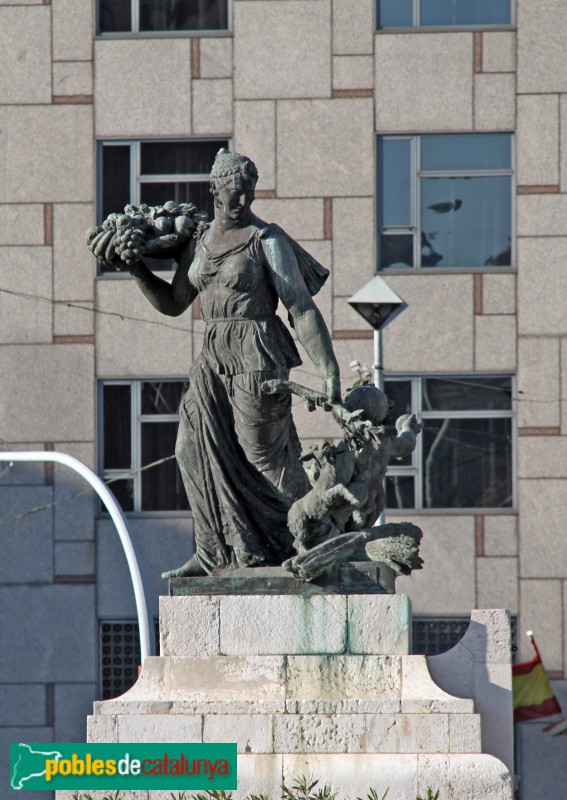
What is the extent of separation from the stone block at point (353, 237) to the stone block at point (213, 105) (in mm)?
1625

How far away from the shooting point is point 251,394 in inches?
518

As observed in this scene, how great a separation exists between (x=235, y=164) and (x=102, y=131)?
1176 centimetres

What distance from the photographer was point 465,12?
2455cm

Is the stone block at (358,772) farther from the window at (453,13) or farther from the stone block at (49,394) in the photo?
the window at (453,13)

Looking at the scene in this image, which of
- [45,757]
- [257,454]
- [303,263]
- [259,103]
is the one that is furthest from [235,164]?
[259,103]

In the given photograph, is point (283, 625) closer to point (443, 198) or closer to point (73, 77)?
point (443, 198)

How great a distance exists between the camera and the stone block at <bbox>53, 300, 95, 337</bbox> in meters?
24.7

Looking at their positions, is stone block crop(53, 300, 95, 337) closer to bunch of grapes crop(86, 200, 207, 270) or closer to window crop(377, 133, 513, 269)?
window crop(377, 133, 513, 269)

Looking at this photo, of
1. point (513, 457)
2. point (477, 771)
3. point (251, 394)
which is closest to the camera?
point (477, 771)

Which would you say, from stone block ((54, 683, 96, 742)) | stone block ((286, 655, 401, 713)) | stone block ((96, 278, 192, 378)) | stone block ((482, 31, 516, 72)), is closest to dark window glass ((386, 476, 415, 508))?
stone block ((96, 278, 192, 378))

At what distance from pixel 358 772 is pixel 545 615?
39.9ft

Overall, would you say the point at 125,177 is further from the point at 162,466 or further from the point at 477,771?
the point at 477,771

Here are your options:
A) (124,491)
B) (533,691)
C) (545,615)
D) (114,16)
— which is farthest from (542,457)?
(114,16)

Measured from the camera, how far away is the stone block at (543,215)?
24234 millimetres
